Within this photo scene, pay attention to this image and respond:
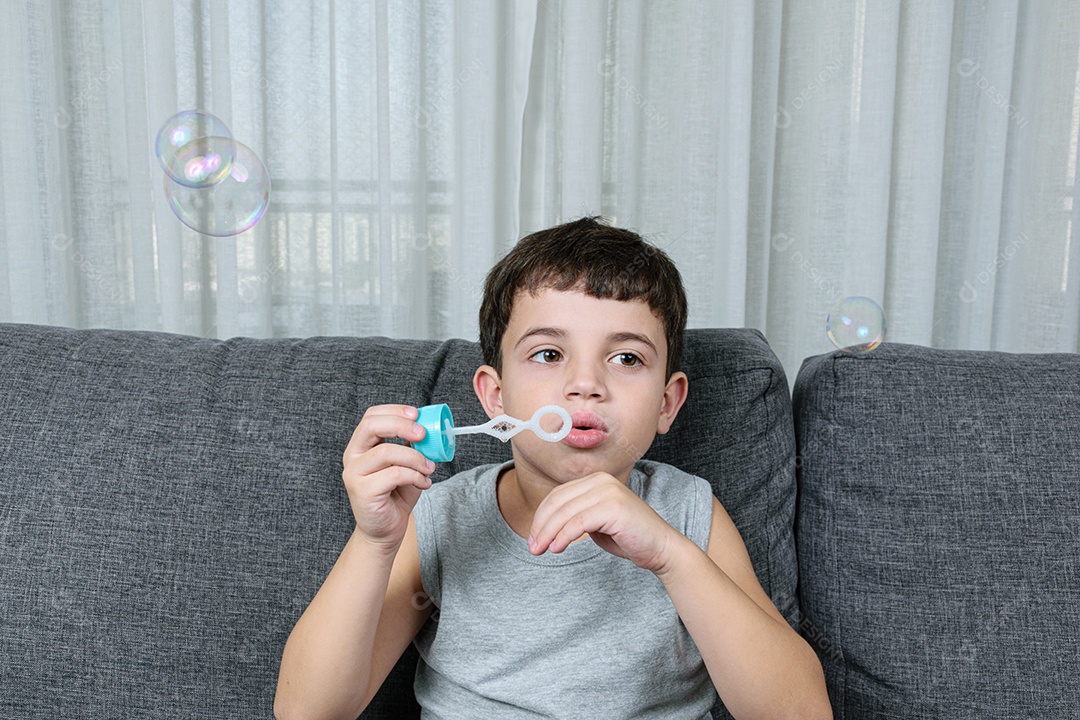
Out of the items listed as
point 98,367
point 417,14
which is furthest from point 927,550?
point 417,14

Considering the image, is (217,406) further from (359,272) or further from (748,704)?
(359,272)

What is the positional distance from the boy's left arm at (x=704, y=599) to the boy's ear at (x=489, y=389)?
0.27 m

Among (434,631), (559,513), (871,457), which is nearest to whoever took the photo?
(559,513)

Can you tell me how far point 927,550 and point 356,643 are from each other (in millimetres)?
723

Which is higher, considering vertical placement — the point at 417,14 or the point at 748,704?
the point at 417,14

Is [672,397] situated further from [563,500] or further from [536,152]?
[536,152]

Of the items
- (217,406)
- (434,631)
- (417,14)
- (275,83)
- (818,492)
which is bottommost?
(434,631)

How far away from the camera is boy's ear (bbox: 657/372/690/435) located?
3.75ft

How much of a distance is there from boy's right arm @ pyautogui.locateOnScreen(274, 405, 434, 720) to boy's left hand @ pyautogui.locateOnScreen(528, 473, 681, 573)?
122 mm

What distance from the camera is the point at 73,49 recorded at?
7.49ft

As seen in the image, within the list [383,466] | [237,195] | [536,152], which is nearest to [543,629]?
[383,466]

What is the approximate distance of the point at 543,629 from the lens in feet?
3.36

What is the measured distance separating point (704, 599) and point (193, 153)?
1.22 m

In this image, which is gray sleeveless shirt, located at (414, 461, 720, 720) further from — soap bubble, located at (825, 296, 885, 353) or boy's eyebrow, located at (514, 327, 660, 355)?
soap bubble, located at (825, 296, 885, 353)
